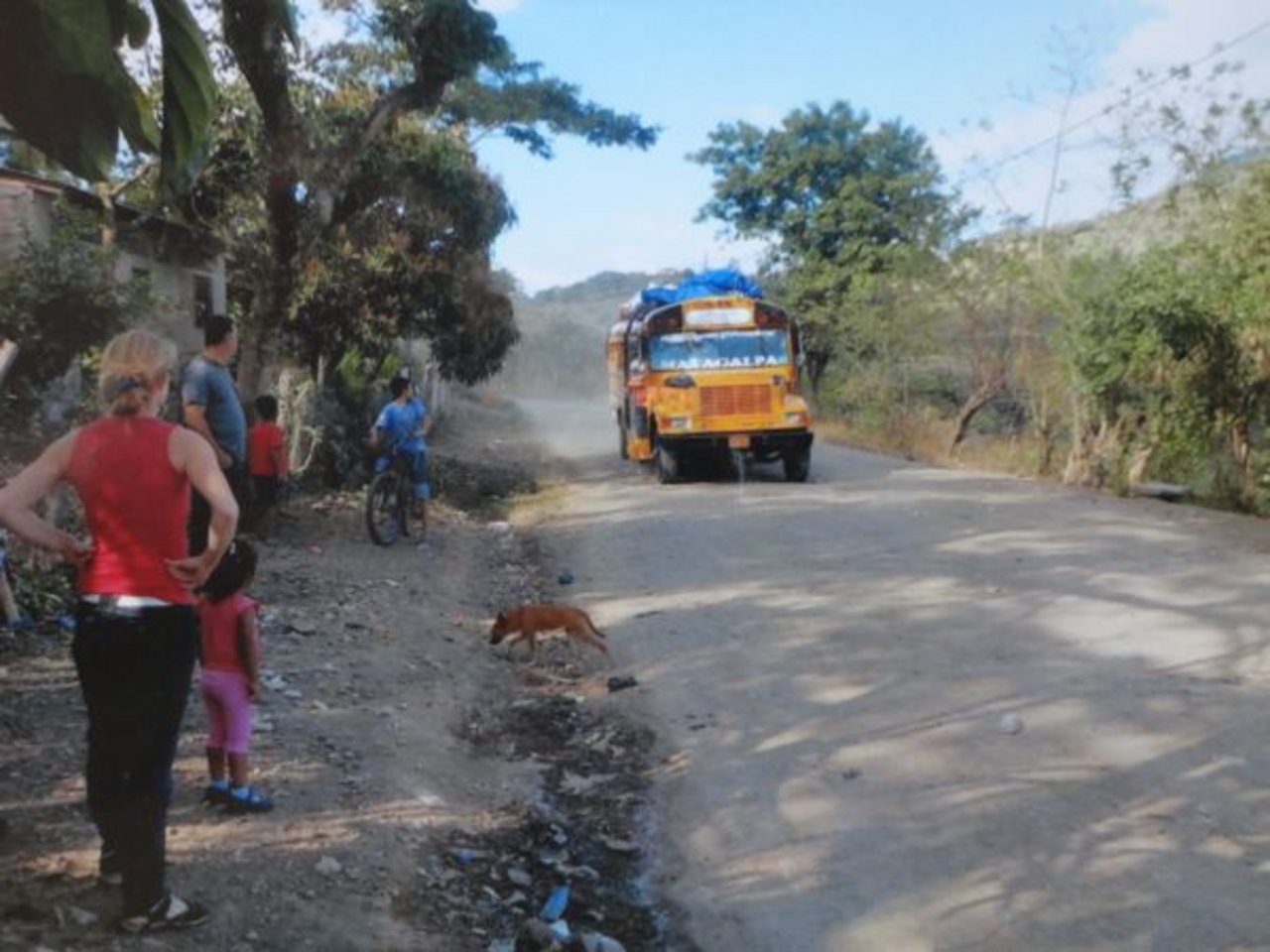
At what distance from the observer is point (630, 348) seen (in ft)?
60.0

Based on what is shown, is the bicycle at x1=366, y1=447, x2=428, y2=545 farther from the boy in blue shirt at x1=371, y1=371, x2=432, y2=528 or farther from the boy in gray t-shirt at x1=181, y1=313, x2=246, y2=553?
the boy in gray t-shirt at x1=181, y1=313, x2=246, y2=553

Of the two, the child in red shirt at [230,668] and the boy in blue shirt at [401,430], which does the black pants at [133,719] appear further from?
the boy in blue shirt at [401,430]

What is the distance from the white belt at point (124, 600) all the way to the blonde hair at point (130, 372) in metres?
0.53

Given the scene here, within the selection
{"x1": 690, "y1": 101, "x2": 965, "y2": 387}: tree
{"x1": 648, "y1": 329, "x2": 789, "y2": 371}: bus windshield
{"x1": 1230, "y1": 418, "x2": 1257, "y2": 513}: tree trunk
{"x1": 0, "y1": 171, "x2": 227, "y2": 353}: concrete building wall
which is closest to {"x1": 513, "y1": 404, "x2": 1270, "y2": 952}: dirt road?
{"x1": 1230, "y1": 418, "x2": 1257, "y2": 513}: tree trunk

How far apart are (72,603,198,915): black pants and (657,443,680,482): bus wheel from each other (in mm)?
12927

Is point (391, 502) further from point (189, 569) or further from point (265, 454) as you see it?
point (189, 569)

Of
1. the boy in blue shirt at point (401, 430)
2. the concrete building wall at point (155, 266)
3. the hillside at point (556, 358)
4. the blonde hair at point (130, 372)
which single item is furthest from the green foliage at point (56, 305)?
the hillside at point (556, 358)

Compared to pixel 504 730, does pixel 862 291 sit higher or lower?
higher

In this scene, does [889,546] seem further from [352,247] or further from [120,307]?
[352,247]

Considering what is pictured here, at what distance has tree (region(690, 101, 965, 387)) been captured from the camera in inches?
1227

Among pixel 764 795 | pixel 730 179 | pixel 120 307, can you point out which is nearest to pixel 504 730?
pixel 764 795

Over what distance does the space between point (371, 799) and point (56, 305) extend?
10401 millimetres

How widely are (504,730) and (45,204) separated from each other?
44.6ft

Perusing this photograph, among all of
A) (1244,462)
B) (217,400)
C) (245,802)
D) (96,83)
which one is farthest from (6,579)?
(1244,462)
